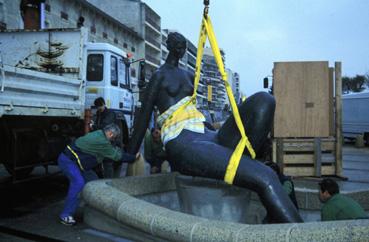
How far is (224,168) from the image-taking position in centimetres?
364

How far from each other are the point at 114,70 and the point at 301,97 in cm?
429

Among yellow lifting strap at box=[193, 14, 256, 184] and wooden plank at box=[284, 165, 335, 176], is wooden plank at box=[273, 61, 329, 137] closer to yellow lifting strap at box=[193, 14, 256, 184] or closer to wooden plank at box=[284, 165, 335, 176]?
wooden plank at box=[284, 165, 335, 176]

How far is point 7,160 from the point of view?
6.42 m

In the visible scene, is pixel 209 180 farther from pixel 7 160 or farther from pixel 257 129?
pixel 7 160

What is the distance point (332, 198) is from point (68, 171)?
3032 mm

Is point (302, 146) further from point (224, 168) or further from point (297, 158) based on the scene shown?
point (224, 168)

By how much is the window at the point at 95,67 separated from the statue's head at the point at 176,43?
17.7ft

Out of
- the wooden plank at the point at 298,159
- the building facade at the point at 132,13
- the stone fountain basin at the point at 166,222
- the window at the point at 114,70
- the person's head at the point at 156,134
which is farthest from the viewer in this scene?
the building facade at the point at 132,13

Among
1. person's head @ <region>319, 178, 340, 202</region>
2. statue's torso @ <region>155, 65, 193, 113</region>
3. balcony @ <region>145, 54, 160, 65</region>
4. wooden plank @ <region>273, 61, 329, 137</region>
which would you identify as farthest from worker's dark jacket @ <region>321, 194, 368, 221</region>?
balcony @ <region>145, 54, 160, 65</region>

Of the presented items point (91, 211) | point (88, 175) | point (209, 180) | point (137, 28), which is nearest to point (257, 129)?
point (209, 180)

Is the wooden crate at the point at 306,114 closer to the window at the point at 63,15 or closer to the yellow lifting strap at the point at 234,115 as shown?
the yellow lifting strap at the point at 234,115

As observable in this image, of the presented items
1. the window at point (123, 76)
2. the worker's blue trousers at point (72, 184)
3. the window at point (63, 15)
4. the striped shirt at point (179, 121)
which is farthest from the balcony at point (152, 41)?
the striped shirt at point (179, 121)

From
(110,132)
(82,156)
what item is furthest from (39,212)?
(110,132)

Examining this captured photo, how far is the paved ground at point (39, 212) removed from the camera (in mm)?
4590
